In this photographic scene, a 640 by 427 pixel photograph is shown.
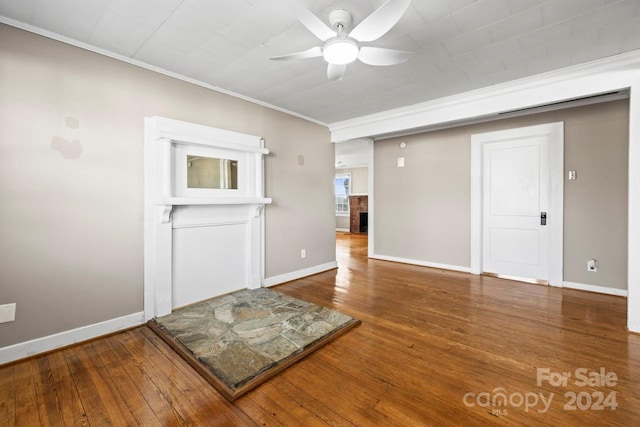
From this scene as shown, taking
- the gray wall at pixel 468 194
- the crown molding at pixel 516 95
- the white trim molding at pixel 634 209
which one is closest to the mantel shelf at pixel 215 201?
the crown molding at pixel 516 95

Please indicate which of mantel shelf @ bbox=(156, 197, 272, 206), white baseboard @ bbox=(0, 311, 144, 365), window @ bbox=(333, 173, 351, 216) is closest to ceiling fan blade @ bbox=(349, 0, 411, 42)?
mantel shelf @ bbox=(156, 197, 272, 206)

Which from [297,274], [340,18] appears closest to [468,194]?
[297,274]

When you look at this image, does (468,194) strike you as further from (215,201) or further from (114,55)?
(114,55)

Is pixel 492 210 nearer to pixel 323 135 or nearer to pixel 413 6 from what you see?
pixel 323 135

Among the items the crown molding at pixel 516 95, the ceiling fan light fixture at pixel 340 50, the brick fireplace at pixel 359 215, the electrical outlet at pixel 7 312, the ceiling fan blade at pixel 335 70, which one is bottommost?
the electrical outlet at pixel 7 312

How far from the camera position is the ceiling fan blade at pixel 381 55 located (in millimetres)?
1992

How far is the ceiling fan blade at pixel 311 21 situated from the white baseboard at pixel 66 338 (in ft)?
9.33

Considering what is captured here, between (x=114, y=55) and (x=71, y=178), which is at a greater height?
(x=114, y=55)

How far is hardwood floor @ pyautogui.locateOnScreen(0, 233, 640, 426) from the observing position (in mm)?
1546

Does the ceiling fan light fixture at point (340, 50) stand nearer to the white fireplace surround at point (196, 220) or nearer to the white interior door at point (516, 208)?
the white fireplace surround at point (196, 220)

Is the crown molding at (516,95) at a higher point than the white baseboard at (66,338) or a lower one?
higher

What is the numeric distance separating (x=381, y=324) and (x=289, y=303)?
40.9 inches

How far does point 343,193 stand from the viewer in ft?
35.9

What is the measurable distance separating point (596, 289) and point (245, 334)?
14.0ft
